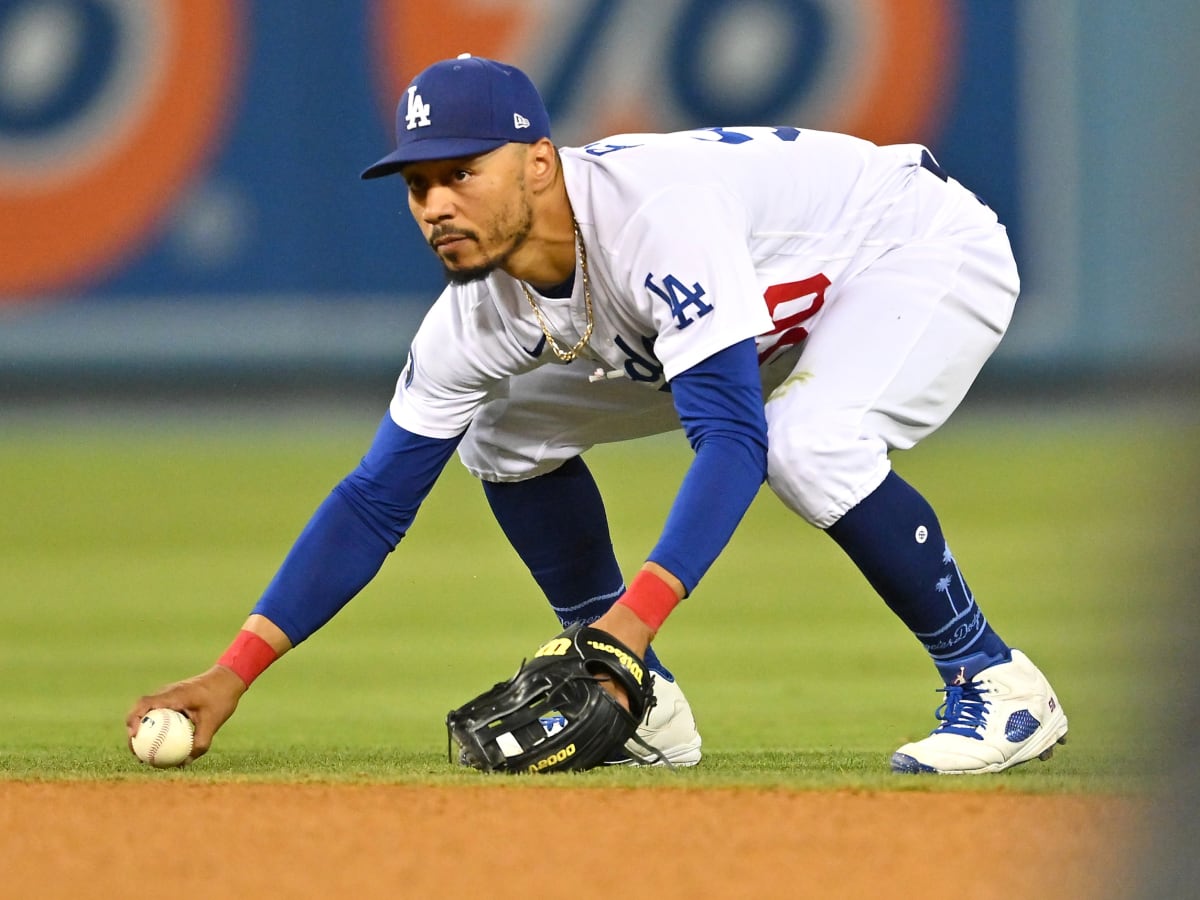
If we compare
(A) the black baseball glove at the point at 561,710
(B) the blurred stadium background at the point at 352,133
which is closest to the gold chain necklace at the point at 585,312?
(A) the black baseball glove at the point at 561,710

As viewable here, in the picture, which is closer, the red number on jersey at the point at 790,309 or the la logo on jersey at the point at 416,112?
the la logo on jersey at the point at 416,112

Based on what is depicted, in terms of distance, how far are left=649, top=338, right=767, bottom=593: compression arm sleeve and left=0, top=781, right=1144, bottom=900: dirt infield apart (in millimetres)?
327

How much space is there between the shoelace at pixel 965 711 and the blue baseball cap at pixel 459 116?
1.06 meters

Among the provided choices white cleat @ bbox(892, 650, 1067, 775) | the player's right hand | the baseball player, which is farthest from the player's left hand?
the player's right hand

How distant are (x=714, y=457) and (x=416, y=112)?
0.65 meters

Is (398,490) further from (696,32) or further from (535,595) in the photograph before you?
(696,32)

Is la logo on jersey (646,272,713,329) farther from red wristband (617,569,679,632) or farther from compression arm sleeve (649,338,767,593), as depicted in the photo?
red wristband (617,569,679,632)

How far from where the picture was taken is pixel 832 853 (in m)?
2.02

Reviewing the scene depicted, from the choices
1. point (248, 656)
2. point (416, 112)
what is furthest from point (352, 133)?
point (416, 112)

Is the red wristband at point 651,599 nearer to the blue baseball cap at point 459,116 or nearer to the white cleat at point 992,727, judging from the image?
the white cleat at point 992,727

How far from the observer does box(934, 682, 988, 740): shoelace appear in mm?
2744

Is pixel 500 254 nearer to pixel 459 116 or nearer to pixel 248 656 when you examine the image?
pixel 459 116

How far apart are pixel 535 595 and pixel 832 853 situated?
3.61 metres

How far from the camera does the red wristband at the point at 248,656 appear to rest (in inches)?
113
